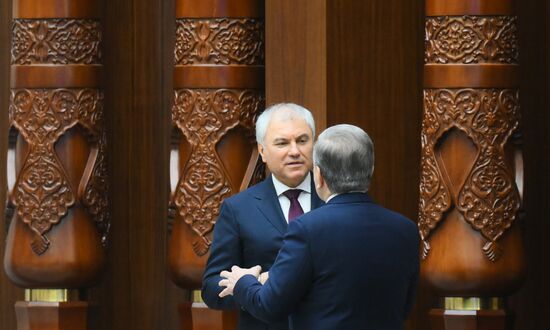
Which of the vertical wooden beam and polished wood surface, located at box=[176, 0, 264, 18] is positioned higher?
polished wood surface, located at box=[176, 0, 264, 18]

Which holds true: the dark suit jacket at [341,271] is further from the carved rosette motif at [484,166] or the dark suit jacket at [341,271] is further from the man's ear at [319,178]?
the carved rosette motif at [484,166]

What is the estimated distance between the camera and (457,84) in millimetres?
5328

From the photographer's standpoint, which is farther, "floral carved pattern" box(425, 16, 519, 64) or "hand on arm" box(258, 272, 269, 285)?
"floral carved pattern" box(425, 16, 519, 64)

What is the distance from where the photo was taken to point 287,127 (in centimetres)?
424

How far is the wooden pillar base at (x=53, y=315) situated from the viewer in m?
5.88

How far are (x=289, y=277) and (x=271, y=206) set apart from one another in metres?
0.71

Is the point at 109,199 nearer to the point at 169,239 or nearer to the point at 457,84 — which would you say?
the point at 169,239

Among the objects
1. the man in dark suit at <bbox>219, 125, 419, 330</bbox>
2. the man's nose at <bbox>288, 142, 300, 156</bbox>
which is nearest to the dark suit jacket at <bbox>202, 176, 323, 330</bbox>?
the man's nose at <bbox>288, 142, 300, 156</bbox>

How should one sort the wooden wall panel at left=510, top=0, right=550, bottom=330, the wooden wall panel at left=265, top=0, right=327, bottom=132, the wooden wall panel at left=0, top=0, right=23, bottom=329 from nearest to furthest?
the wooden wall panel at left=265, top=0, right=327, bottom=132, the wooden wall panel at left=510, top=0, right=550, bottom=330, the wooden wall panel at left=0, top=0, right=23, bottom=329

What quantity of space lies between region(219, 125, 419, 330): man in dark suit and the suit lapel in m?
0.57

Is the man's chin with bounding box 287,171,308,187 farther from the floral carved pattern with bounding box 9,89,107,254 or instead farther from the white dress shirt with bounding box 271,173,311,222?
the floral carved pattern with bounding box 9,89,107,254

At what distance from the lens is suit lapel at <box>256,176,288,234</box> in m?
4.18

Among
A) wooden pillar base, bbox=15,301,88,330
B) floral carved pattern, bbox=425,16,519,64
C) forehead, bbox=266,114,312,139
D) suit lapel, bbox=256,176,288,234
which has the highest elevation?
floral carved pattern, bbox=425,16,519,64

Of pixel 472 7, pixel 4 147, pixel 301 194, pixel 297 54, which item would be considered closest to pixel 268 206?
pixel 301 194
